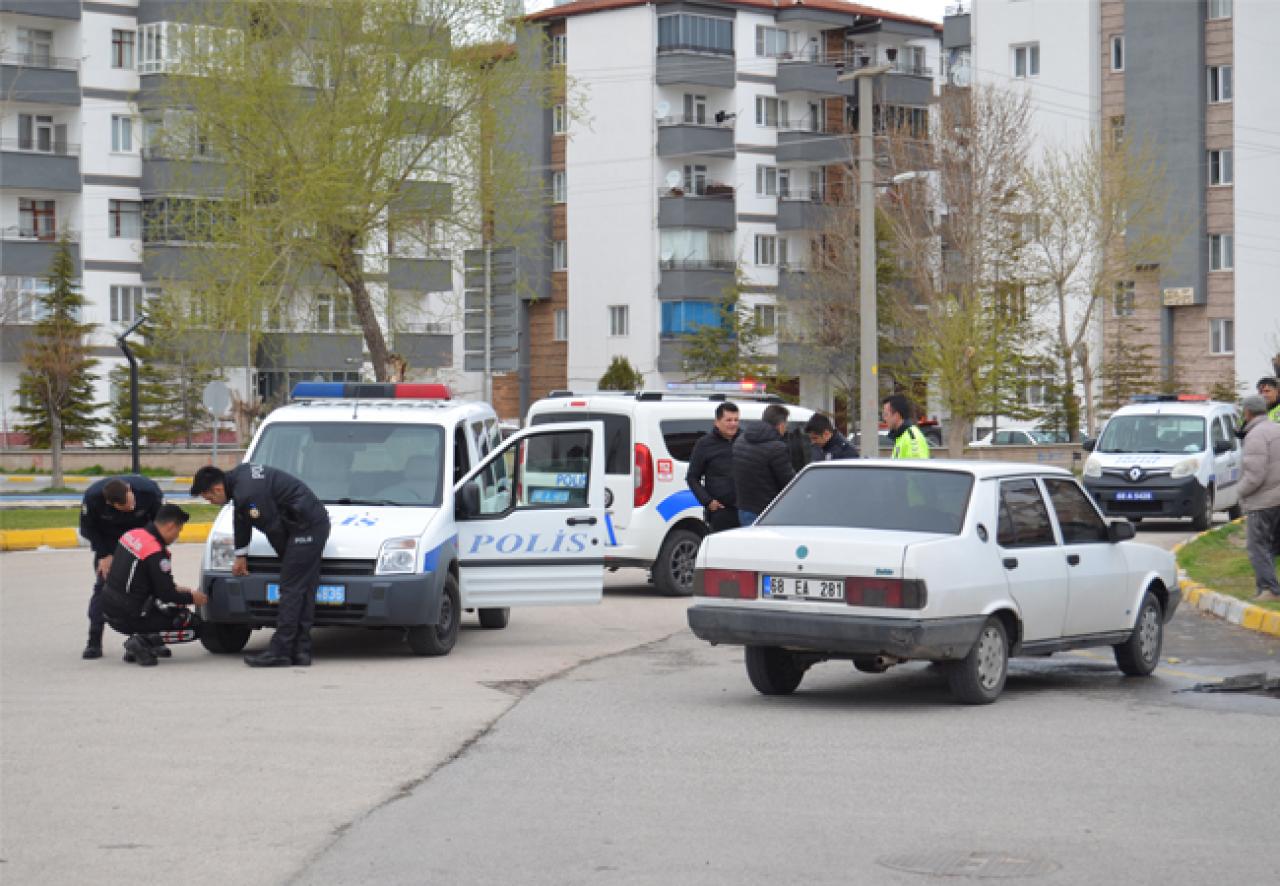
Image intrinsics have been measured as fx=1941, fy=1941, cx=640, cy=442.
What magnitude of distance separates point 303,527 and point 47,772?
180 inches

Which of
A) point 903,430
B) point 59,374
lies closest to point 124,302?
point 59,374

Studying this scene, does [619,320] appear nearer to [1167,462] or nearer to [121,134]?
[121,134]

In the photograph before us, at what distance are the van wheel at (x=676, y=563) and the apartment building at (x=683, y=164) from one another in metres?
52.1

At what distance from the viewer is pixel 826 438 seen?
1805cm

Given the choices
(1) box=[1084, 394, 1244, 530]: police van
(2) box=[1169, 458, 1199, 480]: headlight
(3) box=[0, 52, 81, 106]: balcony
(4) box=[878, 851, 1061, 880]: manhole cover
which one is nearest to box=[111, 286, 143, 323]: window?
(3) box=[0, 52, 81, 106]: balcony

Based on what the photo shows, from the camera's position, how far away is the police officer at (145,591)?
47.6 ft

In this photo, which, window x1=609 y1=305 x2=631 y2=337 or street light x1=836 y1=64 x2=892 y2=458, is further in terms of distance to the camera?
window x1=609 y1=305 x2=631 y2=337

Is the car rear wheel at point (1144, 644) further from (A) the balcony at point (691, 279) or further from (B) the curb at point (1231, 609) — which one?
(A) the balcony at point (691, 279)

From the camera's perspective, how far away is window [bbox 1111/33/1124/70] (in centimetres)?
6925

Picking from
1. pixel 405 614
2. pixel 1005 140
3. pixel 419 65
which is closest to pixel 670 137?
pixel 1005 140

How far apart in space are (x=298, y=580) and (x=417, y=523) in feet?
3.95

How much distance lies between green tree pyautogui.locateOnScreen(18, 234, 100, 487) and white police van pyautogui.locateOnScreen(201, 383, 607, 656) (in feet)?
119

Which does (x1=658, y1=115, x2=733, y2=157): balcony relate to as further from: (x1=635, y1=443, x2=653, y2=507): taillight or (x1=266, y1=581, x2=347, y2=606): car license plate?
(x1=266, y1=581, x2=347, y2=606): car license plate

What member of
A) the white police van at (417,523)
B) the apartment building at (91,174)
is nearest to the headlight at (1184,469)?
the white police van at (417,523)
